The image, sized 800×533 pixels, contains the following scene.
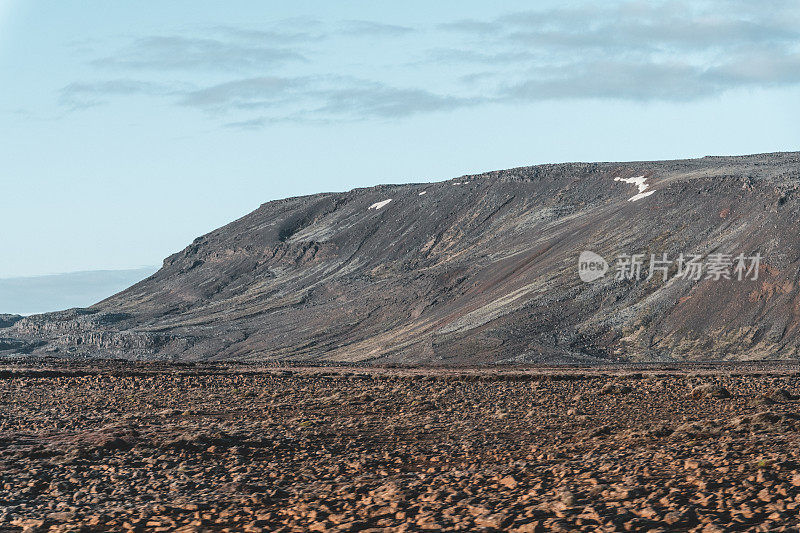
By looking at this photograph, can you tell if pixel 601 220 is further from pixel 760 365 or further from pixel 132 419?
pixel 132 419

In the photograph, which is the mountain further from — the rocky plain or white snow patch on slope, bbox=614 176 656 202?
the rocky plain

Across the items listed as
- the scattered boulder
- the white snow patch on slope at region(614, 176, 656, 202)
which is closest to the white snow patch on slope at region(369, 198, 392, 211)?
the white snow patch on slope at region(614, 176, 656, 202)

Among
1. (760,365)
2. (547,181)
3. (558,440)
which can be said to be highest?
(547,181)

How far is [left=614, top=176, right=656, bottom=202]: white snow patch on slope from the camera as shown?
89.9m

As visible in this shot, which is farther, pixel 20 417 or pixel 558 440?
pixel 20 417

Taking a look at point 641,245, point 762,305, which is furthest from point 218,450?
point 641,245

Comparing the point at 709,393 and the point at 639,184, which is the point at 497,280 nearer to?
the point at 639,184

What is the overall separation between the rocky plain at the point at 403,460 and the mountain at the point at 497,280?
42195mm

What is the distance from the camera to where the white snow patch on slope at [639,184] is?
89950mm

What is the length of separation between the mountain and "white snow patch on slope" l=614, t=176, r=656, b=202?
0.69 ft

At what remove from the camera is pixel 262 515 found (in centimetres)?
1238

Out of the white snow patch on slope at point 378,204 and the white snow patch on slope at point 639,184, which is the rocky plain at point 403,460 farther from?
the white snow patch on slope at point 378,204

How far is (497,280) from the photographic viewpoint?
84062 mm

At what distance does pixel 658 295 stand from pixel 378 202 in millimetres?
55976
